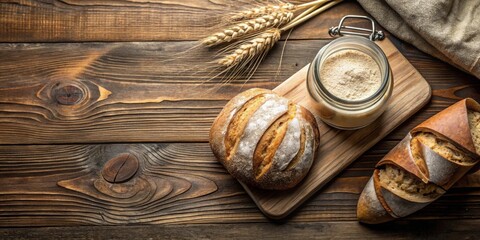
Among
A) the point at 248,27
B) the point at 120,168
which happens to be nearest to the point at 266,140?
the point at 248,27

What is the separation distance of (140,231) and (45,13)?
862 mm

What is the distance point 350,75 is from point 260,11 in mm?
421

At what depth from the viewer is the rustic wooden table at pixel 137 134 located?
5.83ft

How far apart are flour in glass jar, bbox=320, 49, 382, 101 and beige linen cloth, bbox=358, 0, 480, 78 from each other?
0.90ft

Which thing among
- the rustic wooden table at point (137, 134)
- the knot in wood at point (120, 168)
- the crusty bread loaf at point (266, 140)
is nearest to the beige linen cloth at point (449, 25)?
the rustic wooden table at point (137, 134)

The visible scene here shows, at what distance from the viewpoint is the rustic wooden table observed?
1776 mm

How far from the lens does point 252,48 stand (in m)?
1.81

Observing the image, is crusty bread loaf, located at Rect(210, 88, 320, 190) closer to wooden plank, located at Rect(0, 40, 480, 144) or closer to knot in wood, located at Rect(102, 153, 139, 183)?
wooden plank, located at Rect(0, 40, 480, 144)

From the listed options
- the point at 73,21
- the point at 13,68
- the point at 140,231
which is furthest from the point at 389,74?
the point at 13,68

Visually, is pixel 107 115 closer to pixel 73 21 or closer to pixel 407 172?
pixel 73 21

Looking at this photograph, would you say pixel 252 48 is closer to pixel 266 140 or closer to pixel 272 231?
pixel 266 140

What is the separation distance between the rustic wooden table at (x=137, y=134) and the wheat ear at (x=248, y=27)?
8 cm

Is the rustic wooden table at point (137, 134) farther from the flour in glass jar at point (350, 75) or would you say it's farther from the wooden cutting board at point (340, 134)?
the flour in glass jar at point (350, 75)

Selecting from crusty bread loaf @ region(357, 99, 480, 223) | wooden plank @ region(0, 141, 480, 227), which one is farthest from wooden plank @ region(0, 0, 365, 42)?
crusty bread loaf @ region(357, 99, 480, 223)
